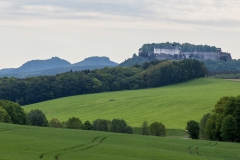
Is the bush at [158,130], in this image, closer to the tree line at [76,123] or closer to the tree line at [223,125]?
the tree line at [76,123]

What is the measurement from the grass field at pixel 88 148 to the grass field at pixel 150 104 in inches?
1983

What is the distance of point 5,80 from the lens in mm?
194125

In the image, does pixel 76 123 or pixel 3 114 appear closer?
pixel 3 114

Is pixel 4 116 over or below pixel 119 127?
over

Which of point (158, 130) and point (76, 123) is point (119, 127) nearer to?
point (158, 130)

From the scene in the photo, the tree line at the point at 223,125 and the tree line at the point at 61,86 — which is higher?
the tree line at the point at 61,86

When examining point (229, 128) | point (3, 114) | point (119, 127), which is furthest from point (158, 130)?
point (3, 114)

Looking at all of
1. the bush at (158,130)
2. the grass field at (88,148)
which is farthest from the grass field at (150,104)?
the grass field at (88,148)

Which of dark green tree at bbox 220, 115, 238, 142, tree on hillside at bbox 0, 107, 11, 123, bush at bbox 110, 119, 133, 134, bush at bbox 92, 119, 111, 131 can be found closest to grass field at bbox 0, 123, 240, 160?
dark green tree at bbox 220, 115, 238, 142

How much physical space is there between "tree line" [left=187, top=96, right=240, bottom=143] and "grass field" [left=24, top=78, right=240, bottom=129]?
1453cm

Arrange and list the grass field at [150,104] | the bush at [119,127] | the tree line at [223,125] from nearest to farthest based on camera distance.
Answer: the tree line at [223,125] < the bush at [119,127] < the grass field at [150,104]

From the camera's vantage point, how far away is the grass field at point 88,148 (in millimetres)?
48750

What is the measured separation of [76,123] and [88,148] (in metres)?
55.5

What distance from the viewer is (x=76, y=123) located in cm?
11025
